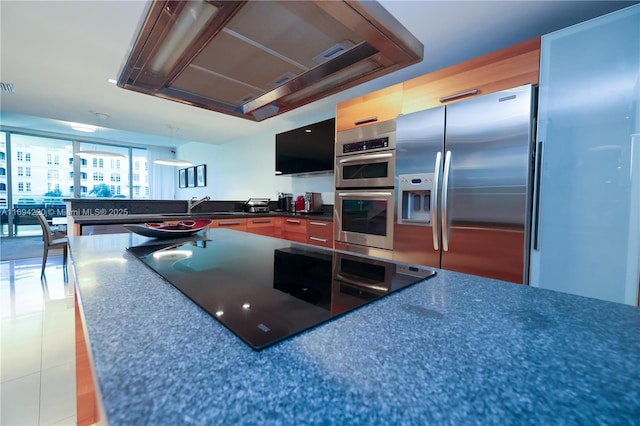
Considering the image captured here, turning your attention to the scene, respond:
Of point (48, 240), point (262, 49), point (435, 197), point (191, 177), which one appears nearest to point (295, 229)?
point (435, 197)

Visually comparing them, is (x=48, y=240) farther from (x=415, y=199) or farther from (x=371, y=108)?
(x=415, y=199)

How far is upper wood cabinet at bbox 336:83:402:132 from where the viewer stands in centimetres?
225

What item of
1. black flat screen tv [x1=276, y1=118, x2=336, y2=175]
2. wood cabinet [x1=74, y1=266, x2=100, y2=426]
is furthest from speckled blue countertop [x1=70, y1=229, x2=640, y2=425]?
black flat screen tv [x1=276, y1=118, x2=336, y2=175]

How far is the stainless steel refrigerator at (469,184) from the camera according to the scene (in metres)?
1.59

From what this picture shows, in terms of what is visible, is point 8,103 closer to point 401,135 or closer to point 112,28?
point 112,28

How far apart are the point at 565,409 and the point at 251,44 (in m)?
1.04

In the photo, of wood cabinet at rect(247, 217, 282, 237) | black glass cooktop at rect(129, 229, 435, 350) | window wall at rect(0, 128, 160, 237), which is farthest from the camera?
window wall at rect(0, 128, 160, 237)

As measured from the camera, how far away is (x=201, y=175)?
673cm

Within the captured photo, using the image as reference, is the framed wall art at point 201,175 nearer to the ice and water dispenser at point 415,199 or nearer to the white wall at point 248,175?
the white wall at point 248,175

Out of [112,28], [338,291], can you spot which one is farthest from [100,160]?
[338,291]

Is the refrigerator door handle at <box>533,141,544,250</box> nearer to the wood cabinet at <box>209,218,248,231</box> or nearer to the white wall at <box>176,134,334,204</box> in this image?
the white wall at <box>176,134,334,204</box>

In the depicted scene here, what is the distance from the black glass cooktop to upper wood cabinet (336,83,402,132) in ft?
5.44

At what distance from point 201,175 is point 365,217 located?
5.57m

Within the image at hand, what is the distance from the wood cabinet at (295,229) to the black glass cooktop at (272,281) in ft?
6.31
